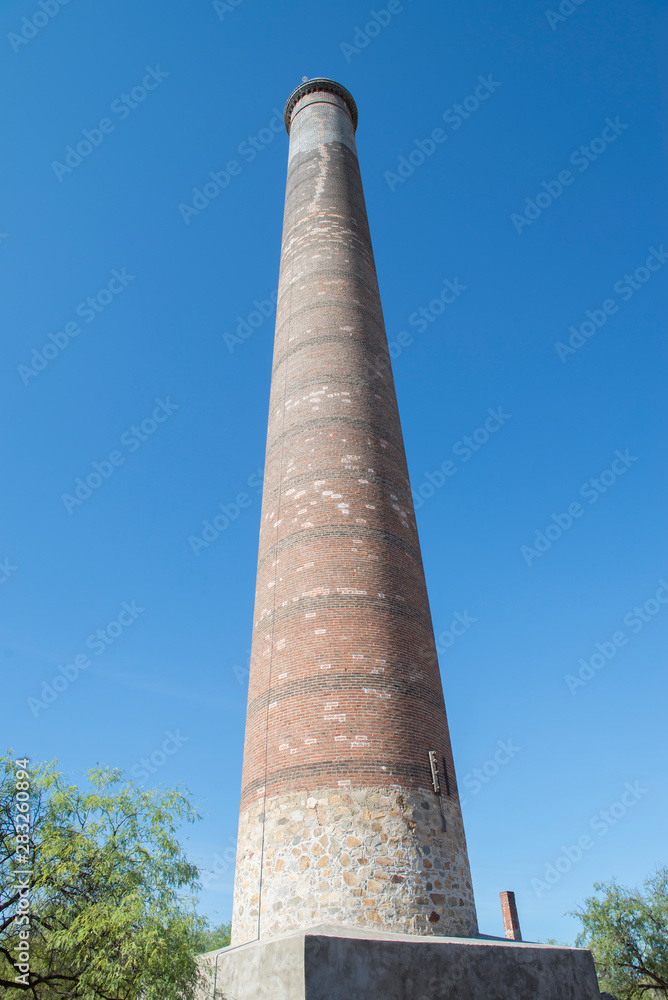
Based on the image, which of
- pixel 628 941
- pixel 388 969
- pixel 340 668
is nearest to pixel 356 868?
pixel 388 969

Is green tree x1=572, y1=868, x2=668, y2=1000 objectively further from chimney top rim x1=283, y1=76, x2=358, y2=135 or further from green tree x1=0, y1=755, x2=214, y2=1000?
chimney top rim x1=283, y1=76, x2=358, y2=135

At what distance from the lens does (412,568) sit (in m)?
13.1

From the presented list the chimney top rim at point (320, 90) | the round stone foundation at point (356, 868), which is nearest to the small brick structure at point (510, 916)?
the round stone foundation at point (356, 868)

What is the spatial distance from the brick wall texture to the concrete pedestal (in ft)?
3.11

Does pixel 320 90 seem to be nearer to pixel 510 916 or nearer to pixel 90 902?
pixel 90 902

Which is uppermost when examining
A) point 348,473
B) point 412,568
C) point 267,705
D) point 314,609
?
point 348,473

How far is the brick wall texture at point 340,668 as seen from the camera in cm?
956

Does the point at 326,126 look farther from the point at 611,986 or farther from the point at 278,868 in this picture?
the point at 611,986

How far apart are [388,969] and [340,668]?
4.18 m

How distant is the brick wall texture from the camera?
9.56 m

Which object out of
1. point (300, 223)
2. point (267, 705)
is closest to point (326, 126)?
point (300, 223)

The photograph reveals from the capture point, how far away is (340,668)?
11.1 m

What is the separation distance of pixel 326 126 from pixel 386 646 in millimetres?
17353

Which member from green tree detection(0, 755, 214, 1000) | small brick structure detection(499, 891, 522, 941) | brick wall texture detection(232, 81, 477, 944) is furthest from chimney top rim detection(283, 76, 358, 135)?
small brick structure detection(499, 891, 522, 941)
